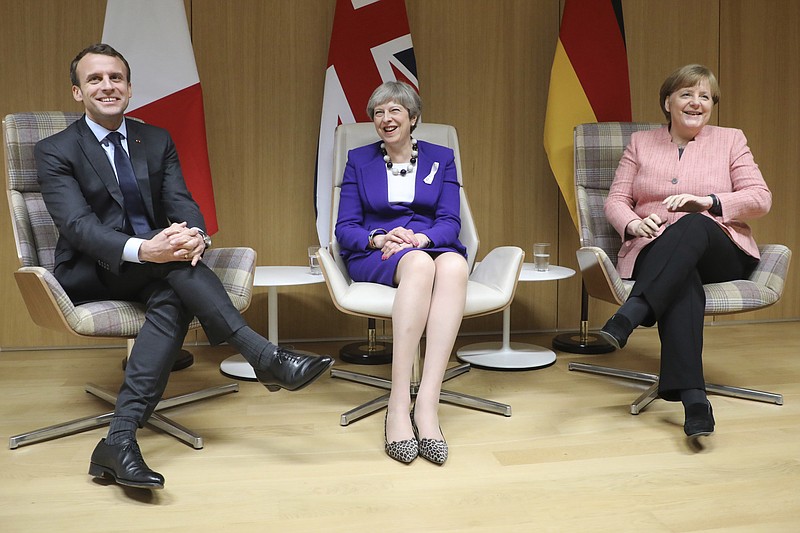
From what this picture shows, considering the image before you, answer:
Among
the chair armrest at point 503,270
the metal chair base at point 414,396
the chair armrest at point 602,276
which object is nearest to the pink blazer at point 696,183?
the chair armrest at point 602,276

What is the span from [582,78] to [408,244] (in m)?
1.51

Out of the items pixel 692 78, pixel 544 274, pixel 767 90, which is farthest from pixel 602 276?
pixel 767 90

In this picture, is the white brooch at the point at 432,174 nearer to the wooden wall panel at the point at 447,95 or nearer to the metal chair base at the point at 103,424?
the wooden wall panel at the point at 447,95

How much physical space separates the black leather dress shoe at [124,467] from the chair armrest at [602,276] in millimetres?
1539

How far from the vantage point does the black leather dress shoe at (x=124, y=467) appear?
1792 millimetres

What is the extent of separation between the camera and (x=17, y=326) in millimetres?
3387

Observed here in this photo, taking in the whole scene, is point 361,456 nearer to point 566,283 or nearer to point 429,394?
point 429,394

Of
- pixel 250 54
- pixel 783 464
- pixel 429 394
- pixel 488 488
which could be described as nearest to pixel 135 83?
pixel 250 54

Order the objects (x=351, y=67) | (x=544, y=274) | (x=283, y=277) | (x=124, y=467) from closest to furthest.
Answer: (x=124, y=467) → (x=283, y=277) → (x=544, y=274) → (x=351, y=67)

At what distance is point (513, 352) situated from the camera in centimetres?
329

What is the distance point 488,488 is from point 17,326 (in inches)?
99.4

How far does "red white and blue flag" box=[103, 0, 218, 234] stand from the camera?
3.06m

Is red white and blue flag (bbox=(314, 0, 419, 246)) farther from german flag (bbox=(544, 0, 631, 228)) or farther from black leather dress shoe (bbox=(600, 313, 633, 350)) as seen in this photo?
black leather dress shoe (bbox=(600, 313, 633, 350))

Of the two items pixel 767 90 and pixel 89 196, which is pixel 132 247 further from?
pixel 767 90
